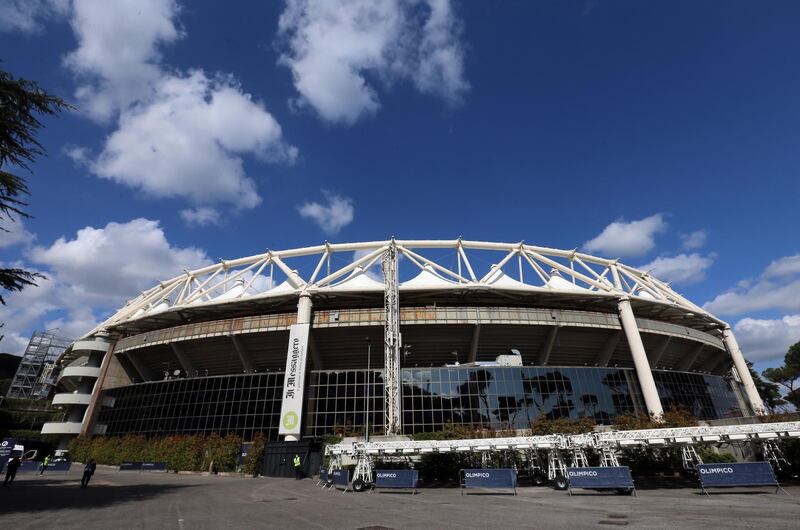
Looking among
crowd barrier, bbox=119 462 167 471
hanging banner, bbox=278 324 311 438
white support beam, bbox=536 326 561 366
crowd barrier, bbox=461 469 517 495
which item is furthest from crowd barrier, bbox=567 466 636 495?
crowd barrier, bbox=119 462 167 471

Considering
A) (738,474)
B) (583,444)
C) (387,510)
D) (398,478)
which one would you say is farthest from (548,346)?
(387,510)

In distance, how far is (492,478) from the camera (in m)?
19.0

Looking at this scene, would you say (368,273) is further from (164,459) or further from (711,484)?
(711,484)

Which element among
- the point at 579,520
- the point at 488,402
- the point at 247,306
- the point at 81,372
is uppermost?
the point at 247,306

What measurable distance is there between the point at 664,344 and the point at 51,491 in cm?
5438

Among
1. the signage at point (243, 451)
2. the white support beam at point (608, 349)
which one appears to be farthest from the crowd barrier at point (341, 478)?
the white support beam at point (608, 349)

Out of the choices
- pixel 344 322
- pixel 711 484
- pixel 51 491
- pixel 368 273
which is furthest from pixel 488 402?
pixel 51 491

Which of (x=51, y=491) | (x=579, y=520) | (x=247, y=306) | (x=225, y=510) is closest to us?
(x=579, y=520)

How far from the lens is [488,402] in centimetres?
3866

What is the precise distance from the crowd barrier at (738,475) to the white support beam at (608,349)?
27.4 meters

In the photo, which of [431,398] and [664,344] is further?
[664,344]

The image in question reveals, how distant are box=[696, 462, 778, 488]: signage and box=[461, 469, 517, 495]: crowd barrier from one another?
791 cm

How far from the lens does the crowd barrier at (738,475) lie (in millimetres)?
16469

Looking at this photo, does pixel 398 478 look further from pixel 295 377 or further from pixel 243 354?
pixel 243 354
